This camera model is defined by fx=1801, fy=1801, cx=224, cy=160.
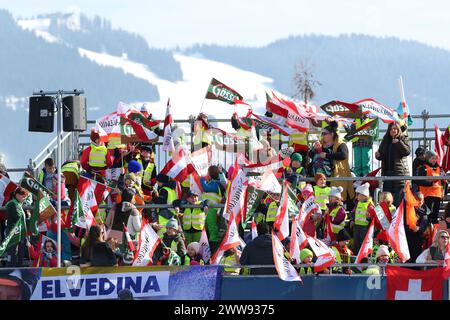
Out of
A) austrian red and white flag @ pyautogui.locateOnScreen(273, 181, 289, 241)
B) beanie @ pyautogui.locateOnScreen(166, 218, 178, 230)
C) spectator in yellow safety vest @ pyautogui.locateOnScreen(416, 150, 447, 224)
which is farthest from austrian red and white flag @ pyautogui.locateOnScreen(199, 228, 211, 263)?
spectator in yellow safety vest @ pyautogui.locateOnScreen(416, 150, 447, 224)

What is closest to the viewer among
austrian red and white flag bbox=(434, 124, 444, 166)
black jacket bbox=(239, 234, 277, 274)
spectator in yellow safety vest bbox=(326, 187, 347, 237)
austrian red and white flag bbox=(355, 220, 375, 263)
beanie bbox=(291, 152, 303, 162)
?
black jacket bbox=(239, 234, 277, 274)

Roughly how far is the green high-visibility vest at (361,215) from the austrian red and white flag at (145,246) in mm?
2934

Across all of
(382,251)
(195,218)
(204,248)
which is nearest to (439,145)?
(382,251)

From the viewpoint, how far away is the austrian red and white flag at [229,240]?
2514cm

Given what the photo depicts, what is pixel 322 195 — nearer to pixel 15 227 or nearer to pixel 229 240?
pixel 229 240

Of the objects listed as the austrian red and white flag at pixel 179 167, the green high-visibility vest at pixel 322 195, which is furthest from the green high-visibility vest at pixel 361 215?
the austrian red and white flag at pixel 179 167

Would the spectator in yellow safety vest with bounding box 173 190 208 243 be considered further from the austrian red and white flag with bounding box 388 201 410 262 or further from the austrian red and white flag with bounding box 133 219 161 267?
the austrian red and white flag with bounding box 388 201 410 262

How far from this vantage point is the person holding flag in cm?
2645

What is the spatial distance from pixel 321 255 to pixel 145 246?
265 cm

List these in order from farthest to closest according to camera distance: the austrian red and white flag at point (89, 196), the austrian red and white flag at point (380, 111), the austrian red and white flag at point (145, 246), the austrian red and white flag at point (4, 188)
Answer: the austrian red and white flag at point (380, 111) < the austrian red and white flag at point (4, 188) < the austrian red and white flag at point (89, 196) < the austrian red and white flag at point (145, 246)

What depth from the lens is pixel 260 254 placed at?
24.4m

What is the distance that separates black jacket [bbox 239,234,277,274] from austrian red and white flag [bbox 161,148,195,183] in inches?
144

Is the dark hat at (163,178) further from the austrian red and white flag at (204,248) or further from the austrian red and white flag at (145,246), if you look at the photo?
the austrian red and white flag at (145,246)
